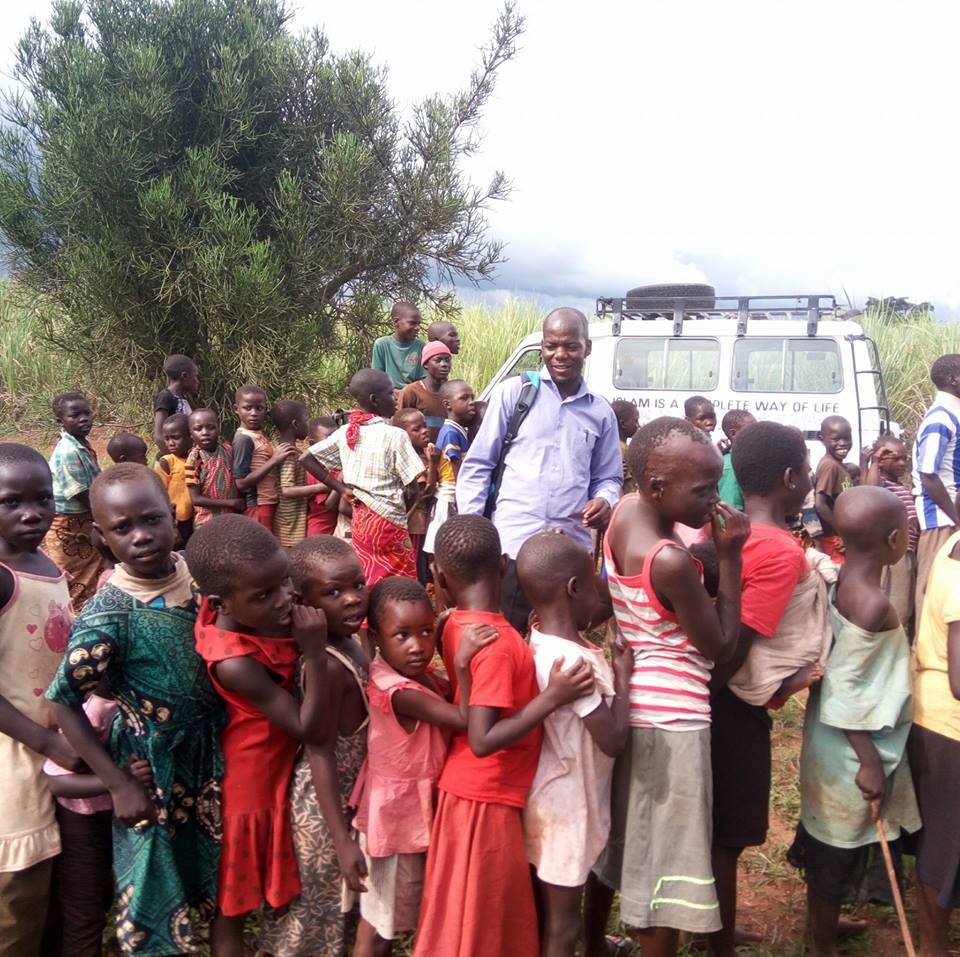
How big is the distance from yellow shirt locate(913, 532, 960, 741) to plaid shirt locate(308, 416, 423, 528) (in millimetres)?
2456

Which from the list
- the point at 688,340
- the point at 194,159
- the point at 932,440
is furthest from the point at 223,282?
the point at 932,440

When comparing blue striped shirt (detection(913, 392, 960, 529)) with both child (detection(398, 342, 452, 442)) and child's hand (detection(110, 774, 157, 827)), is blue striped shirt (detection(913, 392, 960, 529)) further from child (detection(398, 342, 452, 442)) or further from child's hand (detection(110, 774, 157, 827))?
child's hand (detection(110, 774, 157, 827))

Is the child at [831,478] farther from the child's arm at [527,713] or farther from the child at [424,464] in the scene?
the child's arm at [527,713]

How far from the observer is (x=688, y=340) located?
797cm

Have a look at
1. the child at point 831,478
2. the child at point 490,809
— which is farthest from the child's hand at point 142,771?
the child at point 831,478

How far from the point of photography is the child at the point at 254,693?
1.93 metres

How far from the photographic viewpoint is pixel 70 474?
436 cm

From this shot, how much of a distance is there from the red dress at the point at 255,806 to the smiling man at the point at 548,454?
1.22 metres

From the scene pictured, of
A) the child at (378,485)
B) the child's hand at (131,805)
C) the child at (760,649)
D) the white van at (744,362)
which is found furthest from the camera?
the white van at (744,362)

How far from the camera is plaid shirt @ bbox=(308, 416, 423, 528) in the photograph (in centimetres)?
414

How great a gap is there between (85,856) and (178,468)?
300 cm

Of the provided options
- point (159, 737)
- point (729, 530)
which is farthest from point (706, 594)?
point (159, 737)

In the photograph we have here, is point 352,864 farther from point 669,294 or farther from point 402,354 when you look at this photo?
point 669,294

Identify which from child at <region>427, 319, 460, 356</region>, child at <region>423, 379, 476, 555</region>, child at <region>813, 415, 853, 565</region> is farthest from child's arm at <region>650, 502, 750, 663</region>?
child at <region>427, 319, 460, 356</region>
